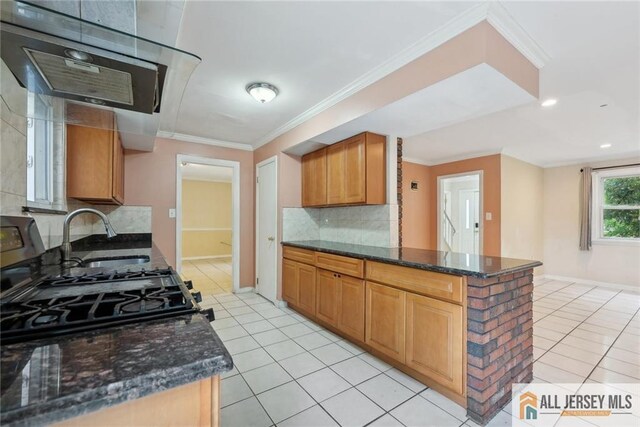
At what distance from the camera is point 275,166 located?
3.74 m

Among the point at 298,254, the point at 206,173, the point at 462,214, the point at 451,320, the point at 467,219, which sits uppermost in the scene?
the point at 206,173

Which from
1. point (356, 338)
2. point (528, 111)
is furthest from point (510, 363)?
point (528, 111)

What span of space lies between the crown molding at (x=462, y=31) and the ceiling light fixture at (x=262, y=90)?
0.64 meters

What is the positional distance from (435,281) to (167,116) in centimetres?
199

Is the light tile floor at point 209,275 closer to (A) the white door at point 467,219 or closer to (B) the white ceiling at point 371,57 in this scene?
(B) the white ceiling at point 371,57

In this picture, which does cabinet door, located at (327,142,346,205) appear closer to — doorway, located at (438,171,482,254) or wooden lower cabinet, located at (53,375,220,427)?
wooden lower cabinet, located at (53,375,220,427)

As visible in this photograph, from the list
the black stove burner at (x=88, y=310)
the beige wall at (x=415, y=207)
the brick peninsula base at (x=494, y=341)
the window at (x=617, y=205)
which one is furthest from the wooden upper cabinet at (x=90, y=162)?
the window at (x=617, y=205)

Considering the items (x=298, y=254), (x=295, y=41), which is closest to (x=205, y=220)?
(x=298, y=254)

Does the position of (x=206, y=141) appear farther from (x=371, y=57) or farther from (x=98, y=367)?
(x=98, y=367)

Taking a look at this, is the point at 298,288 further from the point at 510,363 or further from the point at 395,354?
the point at 510,363

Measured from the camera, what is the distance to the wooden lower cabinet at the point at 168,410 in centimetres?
48

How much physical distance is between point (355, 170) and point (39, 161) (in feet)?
8.02

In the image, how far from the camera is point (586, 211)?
4.95 metres

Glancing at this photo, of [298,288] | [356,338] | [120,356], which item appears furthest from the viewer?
[298,288]
